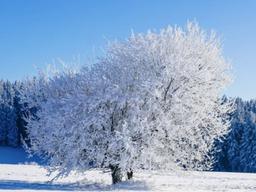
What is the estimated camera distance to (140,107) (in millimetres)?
30516

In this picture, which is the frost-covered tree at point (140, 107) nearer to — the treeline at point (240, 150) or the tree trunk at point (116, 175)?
the tree trunk at point (116, 175)

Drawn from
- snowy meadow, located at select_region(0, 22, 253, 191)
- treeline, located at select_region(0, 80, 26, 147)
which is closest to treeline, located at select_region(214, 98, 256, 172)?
treeline, located at select_region(0, 80, 26, 147)

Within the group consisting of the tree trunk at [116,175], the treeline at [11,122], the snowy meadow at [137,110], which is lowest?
the tree trunk at [116,175]

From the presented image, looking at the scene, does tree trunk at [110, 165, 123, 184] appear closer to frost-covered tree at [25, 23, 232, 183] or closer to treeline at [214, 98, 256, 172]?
frost-covered tree at [25, 23, 232, 183]

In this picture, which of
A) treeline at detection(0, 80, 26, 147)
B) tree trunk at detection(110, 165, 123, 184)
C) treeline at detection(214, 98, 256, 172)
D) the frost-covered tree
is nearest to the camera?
the frost-covered tree

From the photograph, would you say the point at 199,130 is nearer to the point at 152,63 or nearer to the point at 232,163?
the point at 152,63

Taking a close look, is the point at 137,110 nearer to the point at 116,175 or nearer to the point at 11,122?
the point at 116,175

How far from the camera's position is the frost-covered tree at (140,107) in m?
30.0

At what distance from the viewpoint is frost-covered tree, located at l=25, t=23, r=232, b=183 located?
30.0 m

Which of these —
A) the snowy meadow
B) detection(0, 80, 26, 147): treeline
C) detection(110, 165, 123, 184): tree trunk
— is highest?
detection(0, 80, 26, 147): treeline

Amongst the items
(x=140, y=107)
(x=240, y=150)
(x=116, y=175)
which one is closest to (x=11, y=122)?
(x=240, y=150)

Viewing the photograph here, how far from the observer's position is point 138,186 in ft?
100

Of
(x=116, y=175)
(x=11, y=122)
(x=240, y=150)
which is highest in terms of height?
(x=11, y=122)

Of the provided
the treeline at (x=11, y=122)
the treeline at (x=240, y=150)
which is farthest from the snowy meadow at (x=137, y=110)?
the treeline at (x=11, y=122)
